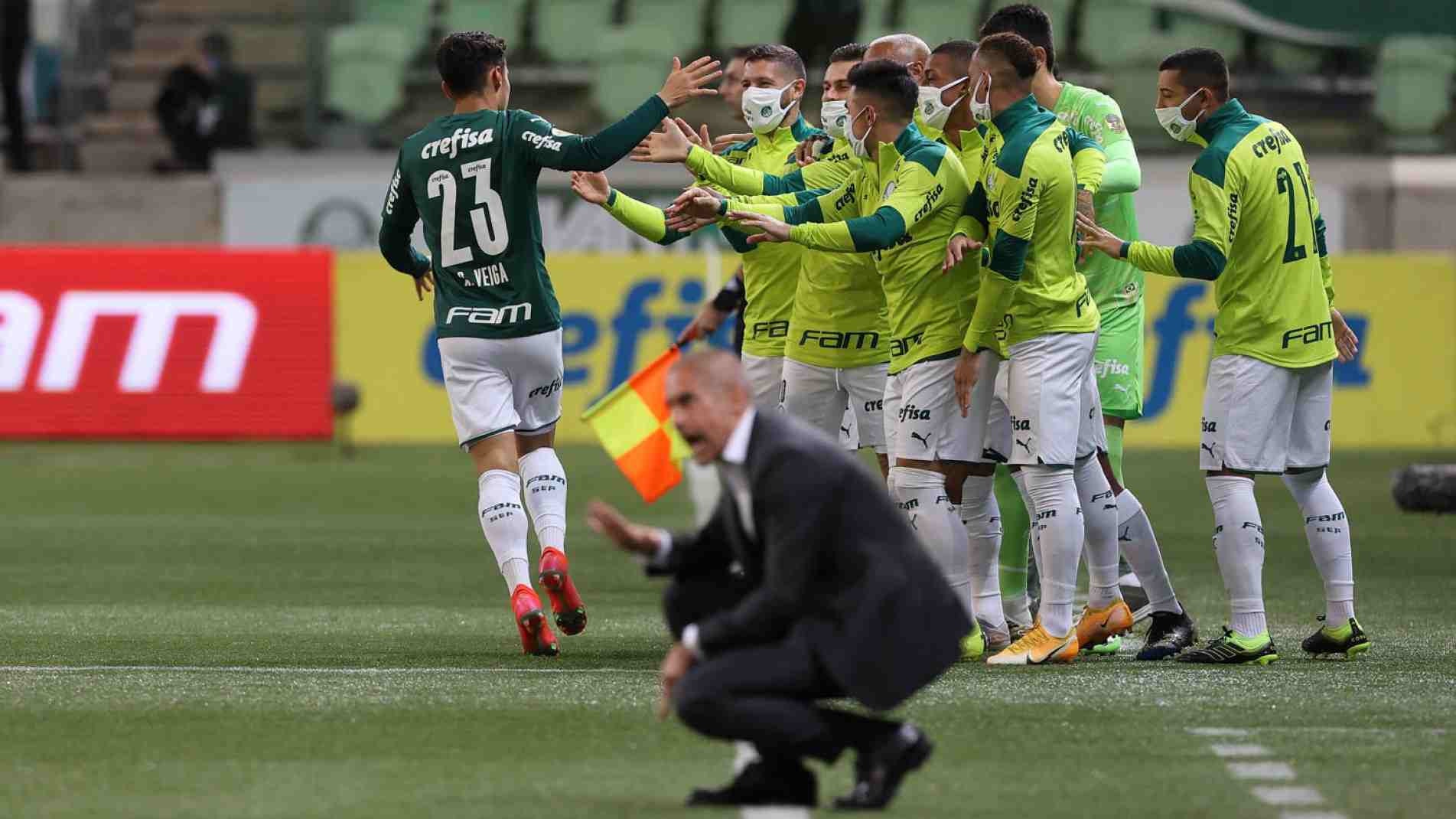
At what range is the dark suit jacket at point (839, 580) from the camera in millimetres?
5445

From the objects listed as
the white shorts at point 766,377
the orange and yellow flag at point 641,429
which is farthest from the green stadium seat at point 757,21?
the orange and yellow flag at point 641,429

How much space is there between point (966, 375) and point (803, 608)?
2.79 meters

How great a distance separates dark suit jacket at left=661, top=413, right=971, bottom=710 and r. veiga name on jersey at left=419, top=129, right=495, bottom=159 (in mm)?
3366

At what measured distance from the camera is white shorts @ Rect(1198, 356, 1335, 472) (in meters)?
8.38

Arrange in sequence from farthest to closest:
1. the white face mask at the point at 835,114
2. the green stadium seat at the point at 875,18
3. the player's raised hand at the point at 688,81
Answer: the green stadium seat at the point at 875,18 → the white face mask at the point at 835,114 → the player's raised hand at the point at 688,81

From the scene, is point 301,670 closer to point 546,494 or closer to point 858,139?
point 546,494

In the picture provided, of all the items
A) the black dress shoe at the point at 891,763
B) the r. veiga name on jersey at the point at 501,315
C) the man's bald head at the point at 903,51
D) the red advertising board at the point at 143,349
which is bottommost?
the red advertising board at the point at 143,349

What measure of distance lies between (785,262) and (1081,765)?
3.80 metres

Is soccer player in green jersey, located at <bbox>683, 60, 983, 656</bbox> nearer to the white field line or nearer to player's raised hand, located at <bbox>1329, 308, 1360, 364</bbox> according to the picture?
the white field line

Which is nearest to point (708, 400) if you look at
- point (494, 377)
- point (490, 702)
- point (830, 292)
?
point (490, 702)

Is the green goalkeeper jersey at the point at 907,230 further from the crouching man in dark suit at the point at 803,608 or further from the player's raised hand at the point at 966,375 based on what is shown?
the crouching man in dark suit at the point at 803,608

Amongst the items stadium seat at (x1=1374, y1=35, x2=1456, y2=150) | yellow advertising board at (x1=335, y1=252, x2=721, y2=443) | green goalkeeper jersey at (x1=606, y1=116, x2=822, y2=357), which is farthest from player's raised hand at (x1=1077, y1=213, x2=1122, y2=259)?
stadium seat at (x1=1374, y1=35, x2=1456, y2=150)

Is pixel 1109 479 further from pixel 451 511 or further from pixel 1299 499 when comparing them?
pixel 451 511

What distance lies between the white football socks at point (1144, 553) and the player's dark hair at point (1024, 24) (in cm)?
176
